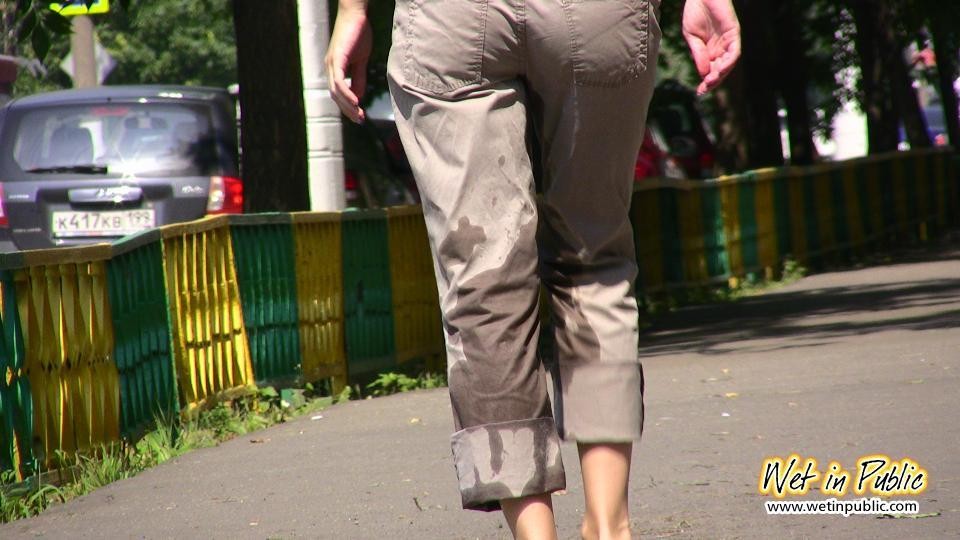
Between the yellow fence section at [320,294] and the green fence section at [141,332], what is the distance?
146 centimetres

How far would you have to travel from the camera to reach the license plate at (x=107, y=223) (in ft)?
38.9

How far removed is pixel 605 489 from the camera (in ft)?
11.1

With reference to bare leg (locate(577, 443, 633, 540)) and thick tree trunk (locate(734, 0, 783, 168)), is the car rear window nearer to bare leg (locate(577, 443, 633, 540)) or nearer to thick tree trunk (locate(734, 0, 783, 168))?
bare leg (locate(577, 443, 633, 540))

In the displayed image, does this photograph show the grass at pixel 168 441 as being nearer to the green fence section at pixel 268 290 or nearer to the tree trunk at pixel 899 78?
the green fence section at pixel 268 290

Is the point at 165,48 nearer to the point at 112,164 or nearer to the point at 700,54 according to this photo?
the point at 112,164

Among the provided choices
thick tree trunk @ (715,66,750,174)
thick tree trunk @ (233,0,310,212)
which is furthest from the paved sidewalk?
thick tree trunk @ (715,66,750,174)

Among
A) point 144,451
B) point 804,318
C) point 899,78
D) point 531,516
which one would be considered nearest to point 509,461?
point 531,516

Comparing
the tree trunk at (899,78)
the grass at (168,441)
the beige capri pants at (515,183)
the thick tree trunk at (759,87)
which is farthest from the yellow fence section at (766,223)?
the beige capri pants at (515,183)

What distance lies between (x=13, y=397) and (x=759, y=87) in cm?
1771

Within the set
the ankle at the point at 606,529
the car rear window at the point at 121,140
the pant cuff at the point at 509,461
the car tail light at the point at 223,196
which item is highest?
the car rear window at the point at 121,140

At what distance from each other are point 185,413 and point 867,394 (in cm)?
269

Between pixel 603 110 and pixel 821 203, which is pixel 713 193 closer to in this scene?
pixel 821 203

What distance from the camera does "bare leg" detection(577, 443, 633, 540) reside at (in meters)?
3.39

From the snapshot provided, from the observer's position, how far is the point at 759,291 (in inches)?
635
